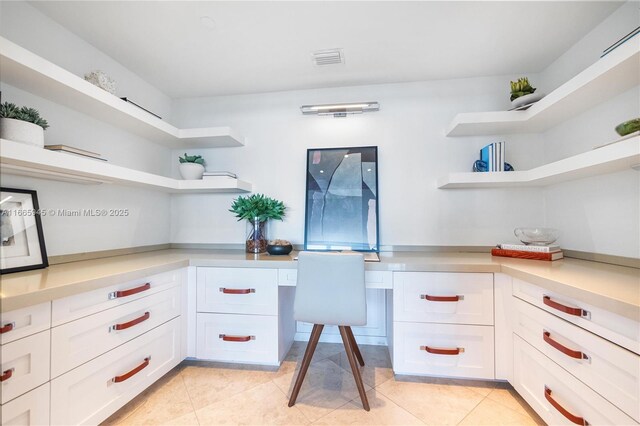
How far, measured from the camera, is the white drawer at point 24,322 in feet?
2.95

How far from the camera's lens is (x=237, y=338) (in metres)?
1.74

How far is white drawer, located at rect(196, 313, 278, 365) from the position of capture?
5.71 ft

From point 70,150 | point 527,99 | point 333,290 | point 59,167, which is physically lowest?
point 333,290

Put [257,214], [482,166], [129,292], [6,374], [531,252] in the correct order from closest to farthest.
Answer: [6,374] < [129,292] < [531,252] < [482,166] < [257,214]

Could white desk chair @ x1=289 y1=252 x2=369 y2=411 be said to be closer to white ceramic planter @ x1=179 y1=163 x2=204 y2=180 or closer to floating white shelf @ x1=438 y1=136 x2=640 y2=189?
floating white shelf @ x1=438 y1=136 x2=640 y2=189

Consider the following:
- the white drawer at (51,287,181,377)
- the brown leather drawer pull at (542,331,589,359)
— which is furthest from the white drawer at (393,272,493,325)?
the white drawer at (51,287,181,377)

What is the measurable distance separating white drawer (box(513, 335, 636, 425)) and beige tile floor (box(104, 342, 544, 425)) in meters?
0.16

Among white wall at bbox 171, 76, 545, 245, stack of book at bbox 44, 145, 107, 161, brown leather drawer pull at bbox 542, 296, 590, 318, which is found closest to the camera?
brown leather drawer pull at bbox 542, 296, 590, 318

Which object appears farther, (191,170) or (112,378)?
(191,170)

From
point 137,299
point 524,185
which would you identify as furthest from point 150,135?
point 524,185

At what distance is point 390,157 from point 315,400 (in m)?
1.84

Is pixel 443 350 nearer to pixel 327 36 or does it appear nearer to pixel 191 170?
pixel 327 36

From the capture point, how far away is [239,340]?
174 cm

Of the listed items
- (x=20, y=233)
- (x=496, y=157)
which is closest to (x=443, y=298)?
(x=496, y=157)
